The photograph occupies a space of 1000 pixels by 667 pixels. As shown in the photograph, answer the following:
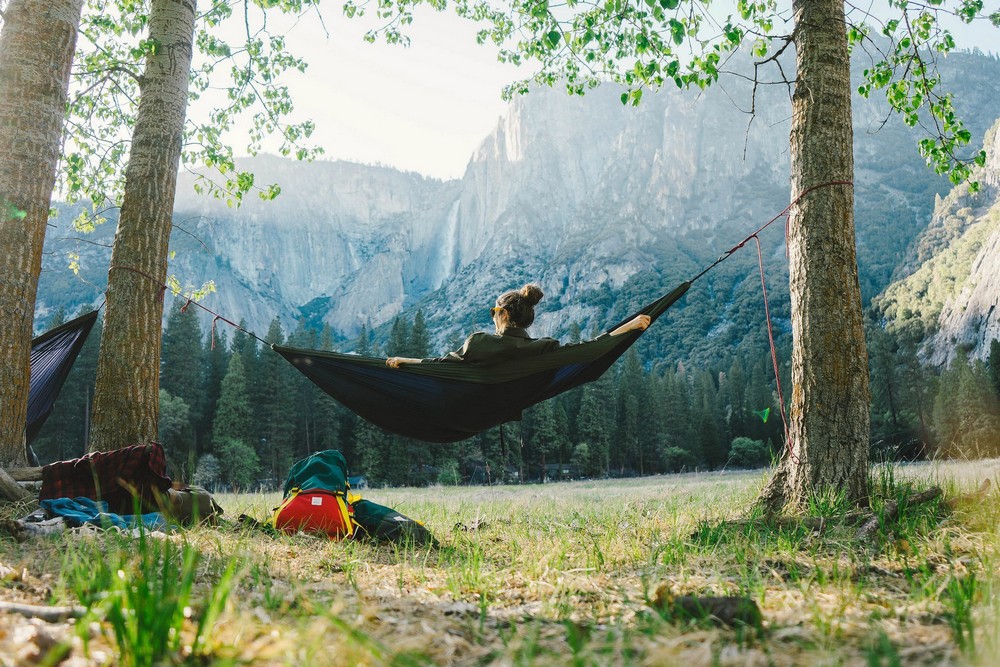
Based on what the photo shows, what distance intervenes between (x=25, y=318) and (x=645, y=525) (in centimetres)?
339

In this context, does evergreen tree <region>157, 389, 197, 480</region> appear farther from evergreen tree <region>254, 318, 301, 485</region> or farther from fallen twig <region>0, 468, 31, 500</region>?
fallen twig <region>0, 468, 31, 500</region>

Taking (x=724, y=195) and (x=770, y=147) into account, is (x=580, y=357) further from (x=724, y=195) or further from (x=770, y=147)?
(x=770, y=147)

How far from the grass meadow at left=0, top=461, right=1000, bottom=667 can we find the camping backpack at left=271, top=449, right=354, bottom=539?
0.40ft

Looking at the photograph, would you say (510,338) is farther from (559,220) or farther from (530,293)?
(559,220)

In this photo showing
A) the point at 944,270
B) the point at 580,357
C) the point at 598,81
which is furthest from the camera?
the point at 944,270

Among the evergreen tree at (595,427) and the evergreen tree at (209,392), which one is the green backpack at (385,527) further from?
the evergreen tree at (595,427)

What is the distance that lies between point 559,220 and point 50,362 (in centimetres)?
12625

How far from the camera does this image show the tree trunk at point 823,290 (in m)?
2.80

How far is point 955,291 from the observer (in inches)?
2410

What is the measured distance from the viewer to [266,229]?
12319 cm

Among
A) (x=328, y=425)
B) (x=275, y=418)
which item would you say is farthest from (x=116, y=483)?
(x=328, y=425)

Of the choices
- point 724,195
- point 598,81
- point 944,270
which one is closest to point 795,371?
point 598,81

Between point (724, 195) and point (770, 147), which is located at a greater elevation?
point (770, 147)

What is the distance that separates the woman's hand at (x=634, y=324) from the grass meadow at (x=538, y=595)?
1.08 m
